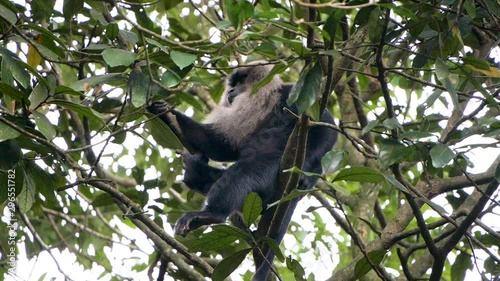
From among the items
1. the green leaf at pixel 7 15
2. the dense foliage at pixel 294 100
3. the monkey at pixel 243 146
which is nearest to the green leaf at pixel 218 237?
the dense foliage at pixel 294 100

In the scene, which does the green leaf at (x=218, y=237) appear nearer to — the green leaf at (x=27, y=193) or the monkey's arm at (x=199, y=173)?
the green leaf at (x=27, y=193)

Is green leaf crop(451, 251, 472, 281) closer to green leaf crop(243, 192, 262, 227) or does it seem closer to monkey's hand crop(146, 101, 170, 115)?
green leaf crop(243, 192, 262, 227)

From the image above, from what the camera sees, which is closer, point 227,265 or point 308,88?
point 308,88

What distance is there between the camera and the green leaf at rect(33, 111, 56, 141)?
9.39 feet

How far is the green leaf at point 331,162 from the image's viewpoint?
2.74 m

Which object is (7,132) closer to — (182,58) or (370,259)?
(182,58)

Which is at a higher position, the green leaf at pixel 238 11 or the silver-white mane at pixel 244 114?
the silver-white mane at pixel 244 114

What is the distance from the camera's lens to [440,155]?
2719 millimetres

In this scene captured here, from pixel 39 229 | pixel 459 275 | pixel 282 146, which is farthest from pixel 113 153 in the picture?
pixel 459 275

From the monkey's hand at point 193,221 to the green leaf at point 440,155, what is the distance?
1784mm

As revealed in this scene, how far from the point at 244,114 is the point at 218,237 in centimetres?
208

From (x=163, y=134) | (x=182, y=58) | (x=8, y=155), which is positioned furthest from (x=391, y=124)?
(x=8, y=155)

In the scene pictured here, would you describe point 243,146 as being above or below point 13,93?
above

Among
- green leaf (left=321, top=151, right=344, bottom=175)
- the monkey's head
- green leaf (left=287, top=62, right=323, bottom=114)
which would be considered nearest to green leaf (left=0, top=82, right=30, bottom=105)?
green leaf (left=287, top=62, right=323, bottom=114)
